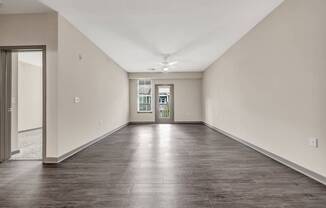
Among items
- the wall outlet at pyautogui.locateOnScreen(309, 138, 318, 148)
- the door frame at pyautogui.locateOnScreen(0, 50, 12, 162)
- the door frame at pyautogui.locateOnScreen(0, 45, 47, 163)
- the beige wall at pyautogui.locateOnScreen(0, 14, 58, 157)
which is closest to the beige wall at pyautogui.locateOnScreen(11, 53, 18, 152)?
the door frame at pyautogui.locateOnScreen(0, 50, 12, 162)

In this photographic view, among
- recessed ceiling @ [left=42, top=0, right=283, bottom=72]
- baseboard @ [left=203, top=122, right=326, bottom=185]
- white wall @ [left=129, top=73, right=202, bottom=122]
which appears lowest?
baseboard @ [left=203, top=122, right=326, bottom=185]

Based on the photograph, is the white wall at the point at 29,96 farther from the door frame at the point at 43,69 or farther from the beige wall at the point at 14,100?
the door frame at the point at 43,69

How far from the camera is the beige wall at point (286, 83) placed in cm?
240

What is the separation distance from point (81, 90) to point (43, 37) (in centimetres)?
128

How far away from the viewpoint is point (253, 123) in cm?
412

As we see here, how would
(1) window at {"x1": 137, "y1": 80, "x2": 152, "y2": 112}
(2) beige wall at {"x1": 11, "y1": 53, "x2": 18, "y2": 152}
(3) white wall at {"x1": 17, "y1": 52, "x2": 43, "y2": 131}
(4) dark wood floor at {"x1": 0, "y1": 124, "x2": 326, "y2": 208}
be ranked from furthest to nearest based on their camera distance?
(1) window at {"x1": 137, "y1": 80, "x2": 152, "y2": 112} → (3) white wall at {"x1": 17, "y1": 52, "x2": 43, "y2": 131} → (2) beige wall at {"x1": 11, "y1": 53, "x2": 18, "y2": 152} → (4) dark wood floor at {"x1": 0, "y1": 124, "x2": 326, "y2": 208}

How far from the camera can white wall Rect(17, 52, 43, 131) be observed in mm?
7008

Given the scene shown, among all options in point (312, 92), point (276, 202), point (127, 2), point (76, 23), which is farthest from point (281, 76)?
point (76, 23)

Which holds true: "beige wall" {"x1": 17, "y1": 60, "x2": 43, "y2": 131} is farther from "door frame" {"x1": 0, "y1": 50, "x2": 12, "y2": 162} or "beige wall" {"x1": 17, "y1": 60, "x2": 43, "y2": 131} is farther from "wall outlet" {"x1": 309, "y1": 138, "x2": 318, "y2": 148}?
"wall outlet" {"x1": 309, "y1": 138, "x2": 318, "y2": 148}

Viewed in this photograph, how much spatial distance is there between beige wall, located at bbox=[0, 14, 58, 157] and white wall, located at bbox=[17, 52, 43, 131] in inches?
154

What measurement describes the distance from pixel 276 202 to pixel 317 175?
95 cm

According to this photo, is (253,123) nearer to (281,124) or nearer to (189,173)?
(281,124)

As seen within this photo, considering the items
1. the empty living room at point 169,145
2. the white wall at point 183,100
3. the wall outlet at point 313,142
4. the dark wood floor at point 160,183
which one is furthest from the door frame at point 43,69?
the white wall at point 183,100

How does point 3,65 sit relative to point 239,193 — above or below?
above
